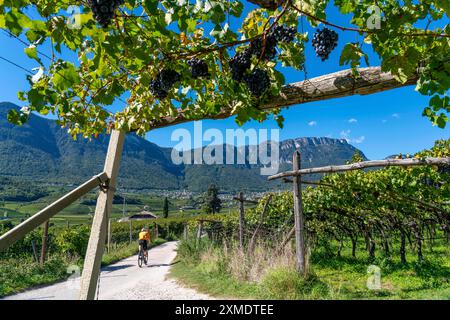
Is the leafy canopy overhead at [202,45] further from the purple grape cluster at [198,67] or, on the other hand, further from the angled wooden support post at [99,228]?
the angled wooden support post at [99,228]

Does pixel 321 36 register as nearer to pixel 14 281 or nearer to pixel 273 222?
pixel 14 281

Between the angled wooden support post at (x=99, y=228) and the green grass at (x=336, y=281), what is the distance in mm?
4250

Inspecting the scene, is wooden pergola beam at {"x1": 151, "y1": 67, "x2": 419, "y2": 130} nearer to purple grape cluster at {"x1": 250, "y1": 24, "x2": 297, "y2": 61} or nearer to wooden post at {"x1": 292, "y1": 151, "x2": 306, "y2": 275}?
purple grape cluster at {"x1": 250, "y1": 24, "x2": 297, "y2": 61}

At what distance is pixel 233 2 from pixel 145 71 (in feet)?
3.16

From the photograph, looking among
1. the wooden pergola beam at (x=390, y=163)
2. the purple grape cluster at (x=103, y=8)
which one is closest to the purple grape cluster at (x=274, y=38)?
the purple grape cluster at (x=103, y=8)

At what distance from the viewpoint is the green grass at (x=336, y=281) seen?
247 inches

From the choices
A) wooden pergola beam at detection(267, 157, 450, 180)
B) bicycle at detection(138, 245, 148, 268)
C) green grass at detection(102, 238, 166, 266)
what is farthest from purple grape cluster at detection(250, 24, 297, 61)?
green grass at detection(102, 238, 166, 266)

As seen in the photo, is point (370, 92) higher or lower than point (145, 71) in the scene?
lower

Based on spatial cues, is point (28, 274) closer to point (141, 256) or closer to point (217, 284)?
point (141, 256)

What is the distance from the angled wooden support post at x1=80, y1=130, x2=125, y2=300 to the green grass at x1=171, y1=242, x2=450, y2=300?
4250 mm

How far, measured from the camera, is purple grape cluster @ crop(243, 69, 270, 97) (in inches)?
77.4

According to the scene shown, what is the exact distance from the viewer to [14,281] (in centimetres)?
963

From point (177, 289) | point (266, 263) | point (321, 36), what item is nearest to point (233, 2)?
point (321, 36)

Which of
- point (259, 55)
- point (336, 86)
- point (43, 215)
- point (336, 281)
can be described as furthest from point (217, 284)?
point (259, 55)
